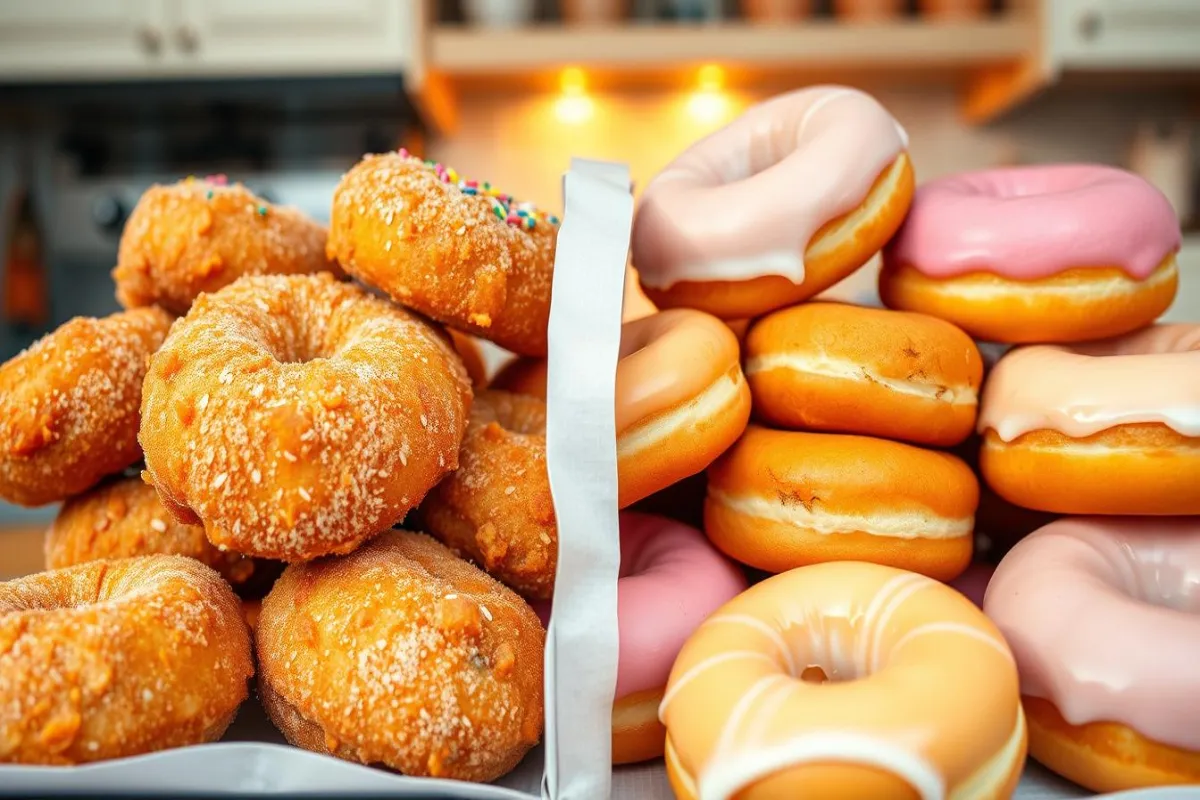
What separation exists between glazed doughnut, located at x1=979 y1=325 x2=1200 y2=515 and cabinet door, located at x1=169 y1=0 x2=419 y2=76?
6.71ft

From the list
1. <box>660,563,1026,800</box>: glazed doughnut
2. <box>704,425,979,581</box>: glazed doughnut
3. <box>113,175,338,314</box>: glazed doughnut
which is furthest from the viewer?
<box>113,175,338,314</box>: glazed doughnut

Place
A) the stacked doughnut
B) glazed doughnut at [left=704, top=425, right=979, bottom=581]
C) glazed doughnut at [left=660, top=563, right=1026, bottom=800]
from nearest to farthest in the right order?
glazed doughnut at [left=660, top=563, right=1026, bottom=800] < the stacked doughnut < glazed doughnut at [left=704, top=425, right=979, bottom=581]

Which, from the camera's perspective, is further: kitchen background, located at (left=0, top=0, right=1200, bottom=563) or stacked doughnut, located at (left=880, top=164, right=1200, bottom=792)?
kitchen background, located at (left=0, top=0, right=1200, bottom=563)

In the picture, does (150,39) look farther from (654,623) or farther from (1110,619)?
(1110,619)

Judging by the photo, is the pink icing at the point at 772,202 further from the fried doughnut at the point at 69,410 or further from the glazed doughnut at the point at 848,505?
the fried doughnut at the point at 69,410

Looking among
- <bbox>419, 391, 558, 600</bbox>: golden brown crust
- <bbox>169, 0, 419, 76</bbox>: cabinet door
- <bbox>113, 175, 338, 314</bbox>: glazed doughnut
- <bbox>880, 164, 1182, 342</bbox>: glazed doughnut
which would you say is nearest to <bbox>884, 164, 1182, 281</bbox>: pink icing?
<bbox>880, 164, 1182, 342</bbox>: glazed doughnut

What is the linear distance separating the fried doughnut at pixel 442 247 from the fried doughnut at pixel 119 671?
1.00ft

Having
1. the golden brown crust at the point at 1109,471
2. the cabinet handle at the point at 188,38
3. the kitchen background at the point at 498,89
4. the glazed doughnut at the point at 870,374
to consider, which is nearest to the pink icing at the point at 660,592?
the glazed doughnut at the point at 870,374

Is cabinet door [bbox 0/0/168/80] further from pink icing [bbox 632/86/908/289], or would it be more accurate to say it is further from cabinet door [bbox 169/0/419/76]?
pink icing [bbox 632/86/908/289]

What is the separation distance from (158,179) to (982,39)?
236cm

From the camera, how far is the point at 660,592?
0.74m

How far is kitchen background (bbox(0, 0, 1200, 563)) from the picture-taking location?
7.81 ft

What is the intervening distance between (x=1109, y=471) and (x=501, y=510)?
50 cm

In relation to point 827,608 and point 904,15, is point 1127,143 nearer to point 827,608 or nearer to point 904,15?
point 904,15
